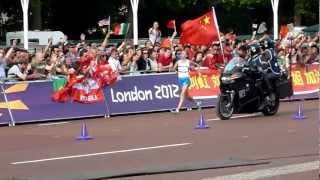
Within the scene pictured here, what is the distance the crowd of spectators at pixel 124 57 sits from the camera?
1992 cm

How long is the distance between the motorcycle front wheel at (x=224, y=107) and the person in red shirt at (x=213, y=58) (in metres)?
5.02

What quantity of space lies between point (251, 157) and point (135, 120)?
7659 mm

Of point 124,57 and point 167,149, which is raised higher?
point 124,57

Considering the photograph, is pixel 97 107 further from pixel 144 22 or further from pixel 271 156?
pixel 144 22

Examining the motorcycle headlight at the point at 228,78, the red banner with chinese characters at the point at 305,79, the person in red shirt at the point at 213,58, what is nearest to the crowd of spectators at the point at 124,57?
the person in red shirt at the point at 213,58

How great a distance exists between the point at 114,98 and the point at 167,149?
25.2ft

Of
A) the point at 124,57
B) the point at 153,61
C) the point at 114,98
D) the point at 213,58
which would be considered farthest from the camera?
the point at 213,58

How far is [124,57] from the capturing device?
22.7 metres

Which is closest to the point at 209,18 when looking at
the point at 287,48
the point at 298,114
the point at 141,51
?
the point at 141,51

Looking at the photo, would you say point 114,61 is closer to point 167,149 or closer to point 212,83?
point 212,83

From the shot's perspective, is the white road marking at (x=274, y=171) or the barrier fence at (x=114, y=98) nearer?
the white road marking at (x=274, y=171)

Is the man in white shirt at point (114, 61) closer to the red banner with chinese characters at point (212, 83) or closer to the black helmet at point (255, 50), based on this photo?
the red banner with chinese characters at point (212, 83)

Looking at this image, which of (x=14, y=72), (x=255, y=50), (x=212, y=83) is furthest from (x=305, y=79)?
(x=14, y=72)

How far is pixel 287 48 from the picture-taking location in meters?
27.4
